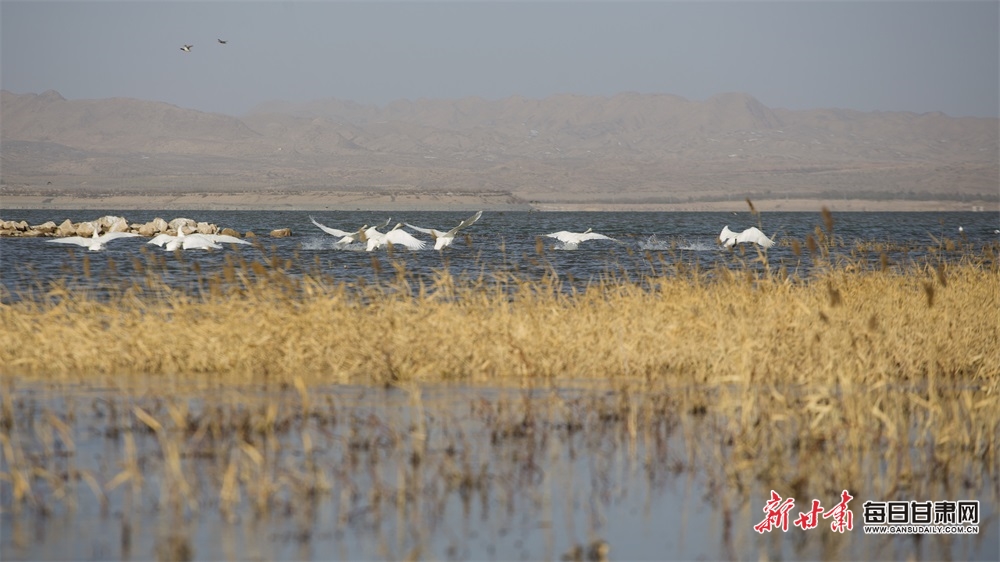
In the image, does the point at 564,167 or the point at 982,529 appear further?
the point at 564,167

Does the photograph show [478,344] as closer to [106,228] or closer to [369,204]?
[106,228]

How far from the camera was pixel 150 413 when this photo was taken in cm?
901

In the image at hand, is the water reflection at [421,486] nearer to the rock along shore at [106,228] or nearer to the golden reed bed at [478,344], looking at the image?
the golden reed bed at [478,344]

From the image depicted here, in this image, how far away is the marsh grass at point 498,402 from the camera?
704cm

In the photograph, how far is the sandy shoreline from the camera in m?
118

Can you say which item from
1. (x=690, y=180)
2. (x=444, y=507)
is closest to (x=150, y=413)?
(x=444, y=507)

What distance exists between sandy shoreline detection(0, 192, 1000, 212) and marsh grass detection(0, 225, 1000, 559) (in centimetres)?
10187

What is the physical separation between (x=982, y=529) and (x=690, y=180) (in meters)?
147

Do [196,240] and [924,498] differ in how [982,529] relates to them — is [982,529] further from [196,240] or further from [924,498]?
[196,240]

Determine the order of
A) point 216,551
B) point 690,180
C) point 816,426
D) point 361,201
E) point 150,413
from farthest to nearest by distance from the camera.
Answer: point 690,180 → point 361,201 → point 150,413 → point 816,426 → point 216,551

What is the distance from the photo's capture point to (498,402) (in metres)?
9.35

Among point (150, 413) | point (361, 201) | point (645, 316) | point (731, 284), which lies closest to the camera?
point (150, 413)

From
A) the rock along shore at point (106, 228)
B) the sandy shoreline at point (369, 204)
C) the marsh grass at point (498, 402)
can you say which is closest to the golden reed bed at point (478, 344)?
the marsh grass at point (498, 402)

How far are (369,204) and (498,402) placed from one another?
357 feet
